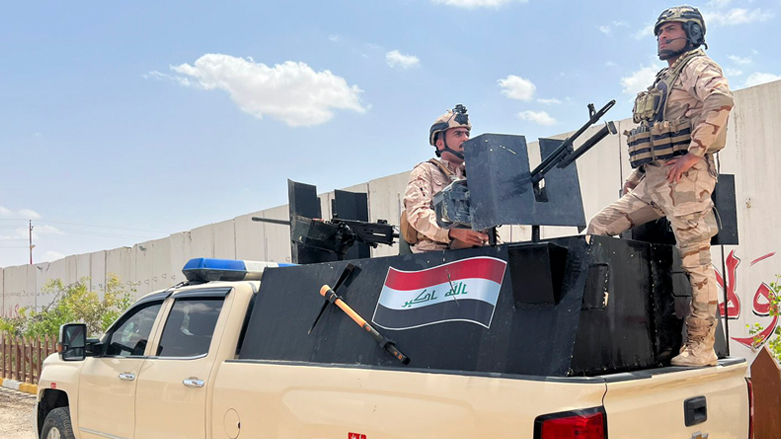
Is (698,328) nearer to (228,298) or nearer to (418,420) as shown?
(418,420)

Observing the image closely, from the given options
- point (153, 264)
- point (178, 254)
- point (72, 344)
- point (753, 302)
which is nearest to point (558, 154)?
point (72, 344)

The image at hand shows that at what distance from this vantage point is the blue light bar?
471cm

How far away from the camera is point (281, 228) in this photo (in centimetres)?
1348

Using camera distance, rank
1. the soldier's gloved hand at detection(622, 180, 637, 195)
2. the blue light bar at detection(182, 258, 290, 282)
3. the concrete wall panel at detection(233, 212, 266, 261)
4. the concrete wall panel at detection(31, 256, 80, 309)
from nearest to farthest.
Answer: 1. the soldier's gloved hand at detection(622, 180, 637, 195)
2. the blue light bar at detection(182, 258, 290, 282)
3. the concrete wall panel at detection(233, 212, 266, 261)
4. the concrete wall panel at detection(31, 256, 80, 309)

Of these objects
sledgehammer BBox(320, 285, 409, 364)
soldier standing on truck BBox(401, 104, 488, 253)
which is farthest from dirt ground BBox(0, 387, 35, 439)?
soldier standing on truck BBox(401, 104, 488, 253)

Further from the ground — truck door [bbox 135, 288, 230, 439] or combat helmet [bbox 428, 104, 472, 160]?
combat helmet [bbox 428, 104, 472, 160]

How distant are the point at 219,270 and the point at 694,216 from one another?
10.2 ft

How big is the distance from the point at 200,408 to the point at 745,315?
19.2 ft

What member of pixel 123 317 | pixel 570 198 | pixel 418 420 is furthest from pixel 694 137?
pixel 123 317

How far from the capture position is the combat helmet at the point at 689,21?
11.7ft

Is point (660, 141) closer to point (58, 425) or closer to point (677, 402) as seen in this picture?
point (677, 402)

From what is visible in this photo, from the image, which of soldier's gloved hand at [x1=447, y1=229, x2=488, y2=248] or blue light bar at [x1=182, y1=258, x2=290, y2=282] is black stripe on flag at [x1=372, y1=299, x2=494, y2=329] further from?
blue light bar at [x1=182, y1=258, x2=290, y2=282]

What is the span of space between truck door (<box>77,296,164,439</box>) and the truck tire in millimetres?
265

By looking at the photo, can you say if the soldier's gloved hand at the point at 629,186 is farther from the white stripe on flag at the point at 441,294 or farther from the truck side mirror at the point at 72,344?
the truck side mirror at the point at 72,344
